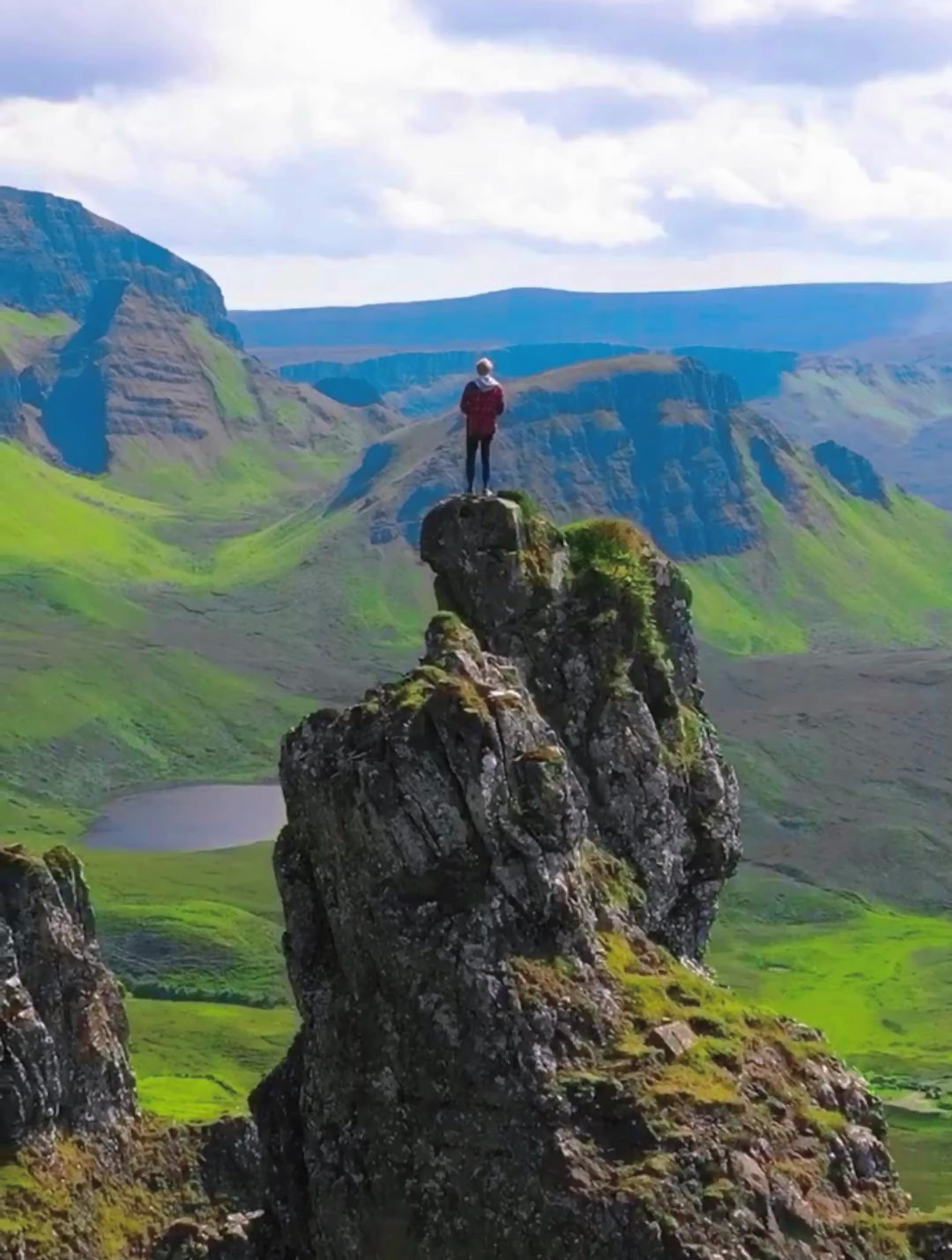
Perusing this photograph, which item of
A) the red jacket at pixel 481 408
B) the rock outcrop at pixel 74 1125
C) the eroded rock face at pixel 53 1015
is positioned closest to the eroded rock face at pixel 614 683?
the red jacket at pixel 481 408

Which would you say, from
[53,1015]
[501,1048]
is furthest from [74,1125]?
[501,1048]

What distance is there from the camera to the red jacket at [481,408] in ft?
167

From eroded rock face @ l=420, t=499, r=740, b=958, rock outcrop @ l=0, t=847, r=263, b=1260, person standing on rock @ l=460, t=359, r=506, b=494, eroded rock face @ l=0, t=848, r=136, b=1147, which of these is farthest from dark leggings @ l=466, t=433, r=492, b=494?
eroded rock face @ l=0, t=848, r=136, b=1147

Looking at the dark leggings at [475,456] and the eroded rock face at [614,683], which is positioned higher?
the dark leggings at [475,456]

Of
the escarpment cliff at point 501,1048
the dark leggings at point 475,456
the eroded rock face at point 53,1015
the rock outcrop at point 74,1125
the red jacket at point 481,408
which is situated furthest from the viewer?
the eroded rock face at point 53,1015

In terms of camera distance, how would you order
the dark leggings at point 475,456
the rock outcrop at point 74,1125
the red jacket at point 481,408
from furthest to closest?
the rock outcrop at point 74,1125 → the dark leggings at point 475,456 → the red jacket at point 481,408

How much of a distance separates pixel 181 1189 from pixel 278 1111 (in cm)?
2273

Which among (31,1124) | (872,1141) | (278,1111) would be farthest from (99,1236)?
(872,1141)

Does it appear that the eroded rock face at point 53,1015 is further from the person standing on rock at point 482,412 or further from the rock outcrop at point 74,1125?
the person standing on rock at point 482,412

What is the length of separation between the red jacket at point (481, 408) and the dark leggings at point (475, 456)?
17 cm

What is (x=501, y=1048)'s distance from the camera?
3781 cm

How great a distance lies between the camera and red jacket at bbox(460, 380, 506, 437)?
Answer: 5081cm

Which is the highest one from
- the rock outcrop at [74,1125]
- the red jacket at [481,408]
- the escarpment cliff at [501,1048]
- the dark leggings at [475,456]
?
the red jacket at [481,408]

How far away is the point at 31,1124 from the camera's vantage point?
197ft
